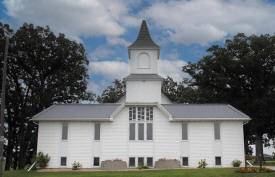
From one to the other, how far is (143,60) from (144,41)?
88.1 inches

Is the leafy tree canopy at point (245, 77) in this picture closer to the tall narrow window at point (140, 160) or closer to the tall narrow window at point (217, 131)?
the tall narrow window at point (217, 131)

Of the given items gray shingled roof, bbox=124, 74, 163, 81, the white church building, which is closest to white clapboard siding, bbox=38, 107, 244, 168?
the white church building

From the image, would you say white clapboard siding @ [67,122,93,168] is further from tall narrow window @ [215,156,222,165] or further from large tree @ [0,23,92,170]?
large tree @ [0,23,92,170]

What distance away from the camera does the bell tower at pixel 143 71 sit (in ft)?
105

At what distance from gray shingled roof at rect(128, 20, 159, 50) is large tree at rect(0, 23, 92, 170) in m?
13.8

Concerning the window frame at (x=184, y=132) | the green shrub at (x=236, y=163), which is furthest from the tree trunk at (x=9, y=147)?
the green shrub at (x=236, y=163)

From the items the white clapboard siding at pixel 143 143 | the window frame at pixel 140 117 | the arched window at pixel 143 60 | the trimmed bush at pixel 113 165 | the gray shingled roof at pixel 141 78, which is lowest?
the trimmed bush at pixel 113 165

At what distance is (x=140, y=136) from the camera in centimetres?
2922

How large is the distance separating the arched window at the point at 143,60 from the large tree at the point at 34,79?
14.6 m

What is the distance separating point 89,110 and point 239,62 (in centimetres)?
2334

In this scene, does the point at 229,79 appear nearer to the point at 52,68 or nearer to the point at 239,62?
the point at 239,62

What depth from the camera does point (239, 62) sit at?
43.3 m

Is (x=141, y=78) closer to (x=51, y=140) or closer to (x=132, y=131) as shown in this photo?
(x=132, y=131)

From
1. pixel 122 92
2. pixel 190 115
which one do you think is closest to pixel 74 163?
pixel 190 115
